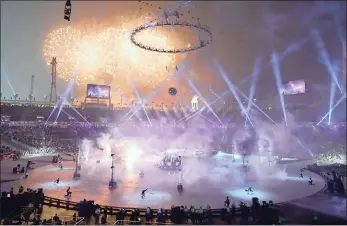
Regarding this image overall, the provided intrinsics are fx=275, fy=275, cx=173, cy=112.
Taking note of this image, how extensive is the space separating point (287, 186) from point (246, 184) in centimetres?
381

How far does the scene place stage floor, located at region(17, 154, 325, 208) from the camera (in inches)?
846

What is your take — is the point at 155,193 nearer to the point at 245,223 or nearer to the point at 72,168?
the point at 245,223

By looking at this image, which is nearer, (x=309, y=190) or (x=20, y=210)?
(x=20, y=210)

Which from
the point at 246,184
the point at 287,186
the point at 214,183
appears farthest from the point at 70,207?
the point at 287,186

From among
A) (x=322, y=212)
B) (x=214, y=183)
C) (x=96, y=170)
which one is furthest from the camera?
(x=96, y=170)

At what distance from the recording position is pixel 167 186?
86.5 ft

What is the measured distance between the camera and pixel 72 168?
121 feet

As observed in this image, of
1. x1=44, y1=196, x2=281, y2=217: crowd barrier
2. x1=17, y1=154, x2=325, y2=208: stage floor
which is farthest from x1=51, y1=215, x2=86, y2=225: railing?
x1=17, y1=154, x2=325, y2=208: stage floor

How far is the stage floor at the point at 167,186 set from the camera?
2148 cm

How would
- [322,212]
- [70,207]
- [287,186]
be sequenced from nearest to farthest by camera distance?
[322,212]
[70,207]
[287,186]

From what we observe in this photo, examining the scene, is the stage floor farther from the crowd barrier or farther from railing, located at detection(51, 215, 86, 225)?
railing, located at detection(51, 215, 86, 225)

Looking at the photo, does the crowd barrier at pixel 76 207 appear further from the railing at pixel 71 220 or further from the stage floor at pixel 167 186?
the railing at pixel 71 220

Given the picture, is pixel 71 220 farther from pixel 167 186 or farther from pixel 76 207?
pixel 167 186

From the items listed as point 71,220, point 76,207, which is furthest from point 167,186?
point 71,220
